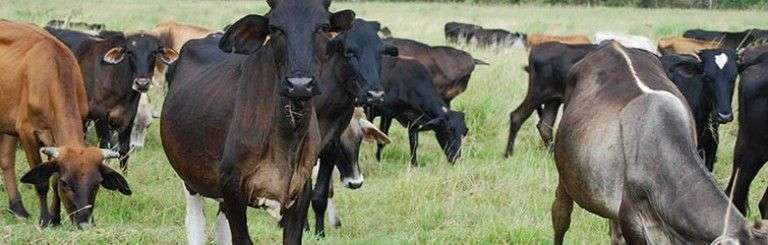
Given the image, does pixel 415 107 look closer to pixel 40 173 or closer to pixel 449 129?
pixel 449 129

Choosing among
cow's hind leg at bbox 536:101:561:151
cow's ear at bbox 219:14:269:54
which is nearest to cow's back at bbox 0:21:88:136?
cow's ear at bbox 219:14:269:54

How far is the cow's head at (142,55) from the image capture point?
11.9 m

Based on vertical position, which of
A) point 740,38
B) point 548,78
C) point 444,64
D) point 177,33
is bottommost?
point 740,38

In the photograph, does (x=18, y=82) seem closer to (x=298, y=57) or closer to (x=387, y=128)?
(x=298, y=57)

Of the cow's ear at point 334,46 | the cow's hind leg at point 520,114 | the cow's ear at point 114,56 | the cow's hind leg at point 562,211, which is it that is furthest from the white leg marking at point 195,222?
the cow's hind leg at point 520,114

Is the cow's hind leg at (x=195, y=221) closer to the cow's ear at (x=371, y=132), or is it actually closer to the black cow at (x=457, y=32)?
the cow's ear at (x=371, y=132)

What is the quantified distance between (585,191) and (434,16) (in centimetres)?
→ 3852

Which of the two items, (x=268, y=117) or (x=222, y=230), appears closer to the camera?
(x=268, y=117)

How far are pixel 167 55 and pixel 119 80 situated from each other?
766 mm

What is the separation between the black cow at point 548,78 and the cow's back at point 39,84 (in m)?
6.13

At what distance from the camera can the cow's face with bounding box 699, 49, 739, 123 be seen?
10.8m

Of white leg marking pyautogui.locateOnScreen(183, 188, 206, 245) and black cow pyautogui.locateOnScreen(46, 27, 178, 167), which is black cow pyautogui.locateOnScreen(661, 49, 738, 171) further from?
black cow pyautogui.locateOnScreen(46, 27, 178, 167)

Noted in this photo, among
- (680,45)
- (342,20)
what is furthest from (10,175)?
(680,45)

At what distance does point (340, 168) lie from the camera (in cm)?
923
